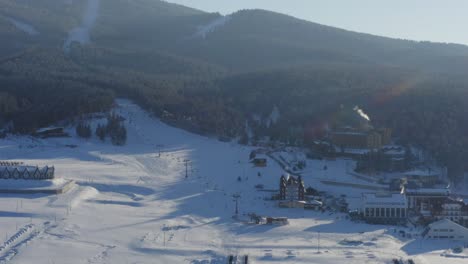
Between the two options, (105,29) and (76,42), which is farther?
(105,29)

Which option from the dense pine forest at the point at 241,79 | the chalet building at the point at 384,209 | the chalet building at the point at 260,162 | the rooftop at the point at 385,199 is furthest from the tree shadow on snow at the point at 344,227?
the dense pine forest at the point at 241,79

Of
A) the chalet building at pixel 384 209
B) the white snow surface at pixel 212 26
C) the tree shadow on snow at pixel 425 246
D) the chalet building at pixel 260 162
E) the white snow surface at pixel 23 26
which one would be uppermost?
the white snow surface at pixel 212 26

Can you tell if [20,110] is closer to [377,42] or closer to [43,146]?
[43,146]

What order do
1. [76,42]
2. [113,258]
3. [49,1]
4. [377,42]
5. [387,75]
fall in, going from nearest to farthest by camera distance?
[113,258], [387,75], [76,42], [377,42], [49,1]

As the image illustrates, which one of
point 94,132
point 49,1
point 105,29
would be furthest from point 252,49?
point 94,132

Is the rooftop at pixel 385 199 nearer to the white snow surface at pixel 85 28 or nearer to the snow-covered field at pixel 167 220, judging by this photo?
the snow-covered field at pixel 167 220

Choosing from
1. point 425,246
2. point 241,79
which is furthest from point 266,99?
point 425,246
